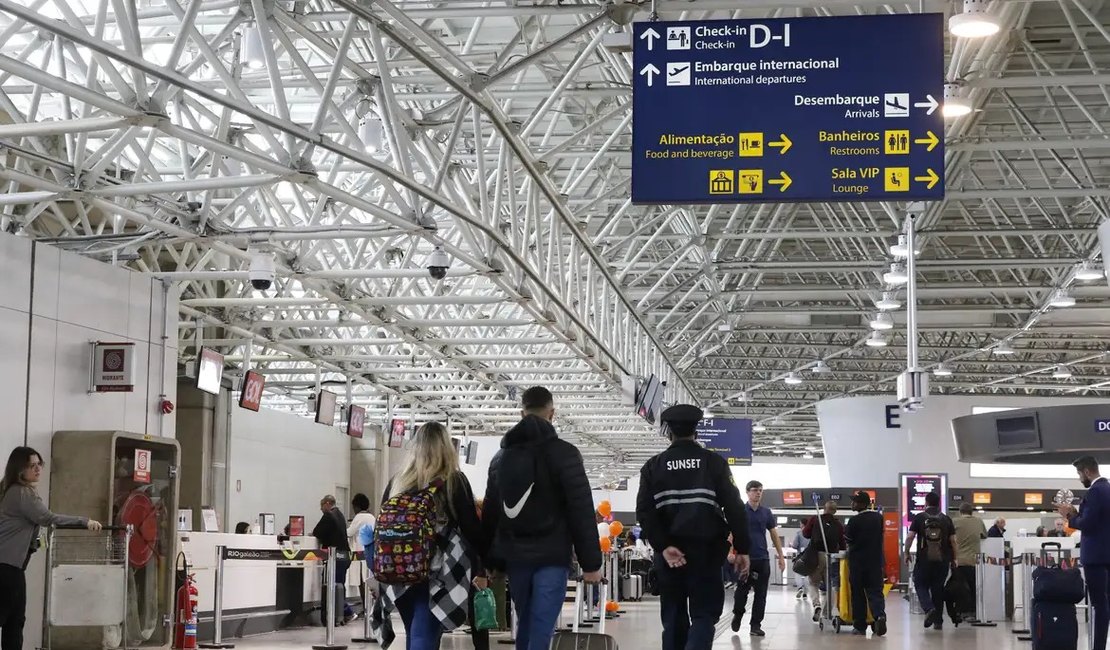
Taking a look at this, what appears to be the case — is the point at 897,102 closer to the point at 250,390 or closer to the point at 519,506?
the point at 519,506

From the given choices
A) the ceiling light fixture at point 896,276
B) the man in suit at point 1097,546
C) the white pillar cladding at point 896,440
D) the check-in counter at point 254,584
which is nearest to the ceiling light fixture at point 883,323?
the ceiling light fixture at point 896,276

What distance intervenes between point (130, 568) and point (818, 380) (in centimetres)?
3662

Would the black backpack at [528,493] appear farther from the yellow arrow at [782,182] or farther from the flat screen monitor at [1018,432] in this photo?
the flat screen monitor at [1018,432]

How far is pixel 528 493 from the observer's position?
684cm

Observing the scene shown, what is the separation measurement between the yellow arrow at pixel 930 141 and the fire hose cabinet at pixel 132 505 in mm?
6741

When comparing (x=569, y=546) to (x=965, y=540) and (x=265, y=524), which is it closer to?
(x=965, y=540)

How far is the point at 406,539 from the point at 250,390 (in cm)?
1494

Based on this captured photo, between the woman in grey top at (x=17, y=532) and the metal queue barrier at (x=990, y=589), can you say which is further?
the metal queue barrier at (x=990, y=589)

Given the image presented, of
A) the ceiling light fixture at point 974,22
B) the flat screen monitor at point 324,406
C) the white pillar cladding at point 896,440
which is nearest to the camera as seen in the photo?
the ceiling light fixture at point 974,22

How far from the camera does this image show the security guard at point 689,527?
7898 millimetres

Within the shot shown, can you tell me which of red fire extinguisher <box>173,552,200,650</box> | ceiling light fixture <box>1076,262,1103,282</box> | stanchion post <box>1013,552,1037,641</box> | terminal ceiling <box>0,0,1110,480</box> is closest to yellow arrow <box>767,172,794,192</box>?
terminal ceiling <box>0,0,1110,480</box>

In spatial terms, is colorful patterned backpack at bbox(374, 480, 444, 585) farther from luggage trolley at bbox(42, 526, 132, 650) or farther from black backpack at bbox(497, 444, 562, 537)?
luggage trolley at bbox(42, 526, 132, 650)

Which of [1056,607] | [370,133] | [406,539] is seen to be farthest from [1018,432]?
[406,539]

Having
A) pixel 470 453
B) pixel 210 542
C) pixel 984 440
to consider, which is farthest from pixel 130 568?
pixel 470 453
